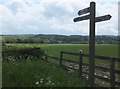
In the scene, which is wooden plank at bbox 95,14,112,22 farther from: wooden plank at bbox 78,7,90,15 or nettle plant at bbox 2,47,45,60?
nettle plant at bbox 2,47,45,60

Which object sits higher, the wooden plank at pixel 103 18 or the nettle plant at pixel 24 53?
the wooden plank at pixel 103 18

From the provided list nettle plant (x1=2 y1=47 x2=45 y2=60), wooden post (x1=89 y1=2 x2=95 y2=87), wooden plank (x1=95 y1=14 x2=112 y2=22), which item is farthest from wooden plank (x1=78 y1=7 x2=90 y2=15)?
nettle plant (x1=2 y1=47 x2=45 y2=60)

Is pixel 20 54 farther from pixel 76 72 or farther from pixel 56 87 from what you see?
pixel 56 87

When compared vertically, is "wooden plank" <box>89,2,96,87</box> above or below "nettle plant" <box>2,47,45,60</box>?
above

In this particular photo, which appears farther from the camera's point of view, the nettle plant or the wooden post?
the nettle plant

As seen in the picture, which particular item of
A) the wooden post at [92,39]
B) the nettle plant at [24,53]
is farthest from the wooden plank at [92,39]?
the nettle plant at [24,53]

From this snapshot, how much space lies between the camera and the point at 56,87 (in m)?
9.96

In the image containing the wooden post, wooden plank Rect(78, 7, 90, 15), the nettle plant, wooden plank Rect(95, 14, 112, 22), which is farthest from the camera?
the nettle plant

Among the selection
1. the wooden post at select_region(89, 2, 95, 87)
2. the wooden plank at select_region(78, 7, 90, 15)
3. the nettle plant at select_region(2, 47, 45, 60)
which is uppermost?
the wooden plank at select_region(78, 7, 90, 15)

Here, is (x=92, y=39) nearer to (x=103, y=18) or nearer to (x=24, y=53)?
(x=103, y=18)

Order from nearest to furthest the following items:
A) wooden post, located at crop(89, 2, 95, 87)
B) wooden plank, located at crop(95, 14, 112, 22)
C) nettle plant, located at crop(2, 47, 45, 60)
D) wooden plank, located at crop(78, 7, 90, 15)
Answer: wooden plank, located at crop(95, 14, 112, 22)
wooden post, located at crop(89, 2, 95, 87)
wooden plank, located at crop(78, 7, 90, 15)
nettle plant, located at crop(2, 47, 45, 60)

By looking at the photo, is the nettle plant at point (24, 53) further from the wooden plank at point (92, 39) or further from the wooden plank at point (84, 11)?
the wooden plank at point (92, 39)

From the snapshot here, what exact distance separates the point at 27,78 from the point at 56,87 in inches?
82.8

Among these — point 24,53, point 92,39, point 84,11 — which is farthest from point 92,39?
point 24,53
